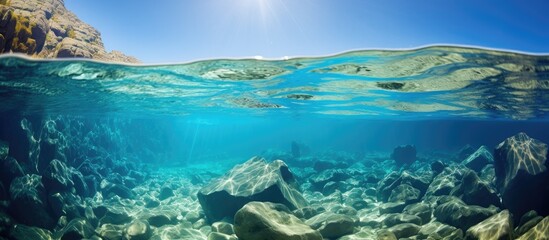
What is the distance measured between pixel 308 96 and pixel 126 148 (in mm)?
29951

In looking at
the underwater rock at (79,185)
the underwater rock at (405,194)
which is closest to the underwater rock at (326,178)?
the underwater rock at (405,194)

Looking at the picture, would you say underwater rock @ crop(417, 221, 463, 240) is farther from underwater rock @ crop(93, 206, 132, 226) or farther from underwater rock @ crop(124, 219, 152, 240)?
underwater rock @ crop(93, 206, 132, 226)

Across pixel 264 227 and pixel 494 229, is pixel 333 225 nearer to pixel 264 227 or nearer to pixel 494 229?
pixel 264 227

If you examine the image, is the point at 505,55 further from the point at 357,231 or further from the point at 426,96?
the point at 426,96

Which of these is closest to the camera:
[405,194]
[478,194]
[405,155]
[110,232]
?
[110,232]

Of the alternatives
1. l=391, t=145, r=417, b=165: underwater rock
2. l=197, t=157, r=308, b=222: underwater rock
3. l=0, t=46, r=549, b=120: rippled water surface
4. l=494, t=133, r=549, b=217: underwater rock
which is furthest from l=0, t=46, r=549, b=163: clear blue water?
l=391, t=145, r=417, b=165: underwater rock

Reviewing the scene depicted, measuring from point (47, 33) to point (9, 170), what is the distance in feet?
28.0

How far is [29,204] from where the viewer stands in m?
12.4

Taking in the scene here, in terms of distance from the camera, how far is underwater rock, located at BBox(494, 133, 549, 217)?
11188 millimetres

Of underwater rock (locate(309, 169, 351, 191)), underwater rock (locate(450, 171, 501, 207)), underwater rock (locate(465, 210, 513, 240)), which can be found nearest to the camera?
underwater rock (locate(465, 210, 513, 240))

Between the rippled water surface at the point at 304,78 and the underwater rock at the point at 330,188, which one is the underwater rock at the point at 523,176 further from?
the underwater rock at the point at 330,188

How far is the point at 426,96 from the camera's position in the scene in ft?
69.9

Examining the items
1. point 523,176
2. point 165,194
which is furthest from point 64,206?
point 523,176

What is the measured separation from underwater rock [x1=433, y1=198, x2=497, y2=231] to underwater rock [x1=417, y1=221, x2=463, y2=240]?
50 cm
